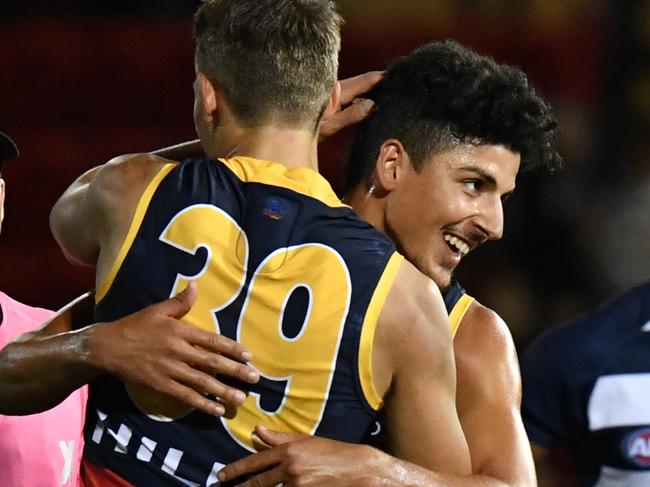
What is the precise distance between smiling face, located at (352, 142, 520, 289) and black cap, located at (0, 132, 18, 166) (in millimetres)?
1111

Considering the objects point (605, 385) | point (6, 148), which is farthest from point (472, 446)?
point (6, 148)

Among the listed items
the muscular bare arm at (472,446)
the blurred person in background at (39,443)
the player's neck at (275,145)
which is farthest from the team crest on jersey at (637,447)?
the blurred person in background at (39,443)

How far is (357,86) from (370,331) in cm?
103

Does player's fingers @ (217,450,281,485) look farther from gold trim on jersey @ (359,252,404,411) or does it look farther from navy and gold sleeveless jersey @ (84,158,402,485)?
gold trim on jersey @ (359,252,404,411)

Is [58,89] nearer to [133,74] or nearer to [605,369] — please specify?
[133,74]

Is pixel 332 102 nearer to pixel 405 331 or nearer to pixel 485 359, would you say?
Result: pixel 405 331

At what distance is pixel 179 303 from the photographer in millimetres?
2492

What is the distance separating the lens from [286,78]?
8.69 feet

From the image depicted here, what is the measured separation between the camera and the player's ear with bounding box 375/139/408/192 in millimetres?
3234

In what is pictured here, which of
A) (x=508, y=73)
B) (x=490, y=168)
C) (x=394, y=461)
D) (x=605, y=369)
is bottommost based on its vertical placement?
(x=394, y=461)

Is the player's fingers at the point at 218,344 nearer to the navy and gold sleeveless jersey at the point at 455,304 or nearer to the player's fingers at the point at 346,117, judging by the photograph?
the navy and gold sleeveless jersey at the point at 455,304

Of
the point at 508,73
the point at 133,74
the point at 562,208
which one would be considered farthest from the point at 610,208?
the point at 508,73

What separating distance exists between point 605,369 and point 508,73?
1.02 metres

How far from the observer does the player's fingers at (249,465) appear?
2486mm
